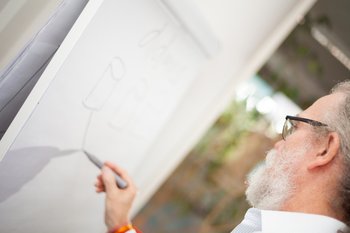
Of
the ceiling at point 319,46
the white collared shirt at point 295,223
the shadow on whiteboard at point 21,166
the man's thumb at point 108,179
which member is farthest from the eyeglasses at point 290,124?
the ceiling at point 319,46

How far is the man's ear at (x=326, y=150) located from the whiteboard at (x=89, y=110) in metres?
0.60

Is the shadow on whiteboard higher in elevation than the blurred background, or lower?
higher

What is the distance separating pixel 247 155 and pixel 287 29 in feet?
8.19

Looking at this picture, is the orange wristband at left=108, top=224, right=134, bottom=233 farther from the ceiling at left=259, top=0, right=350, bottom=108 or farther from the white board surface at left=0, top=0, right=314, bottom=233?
the ceiling at left=259, top=0, right=350, bottom=108

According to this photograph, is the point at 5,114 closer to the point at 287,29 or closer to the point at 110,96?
the point at 110,96

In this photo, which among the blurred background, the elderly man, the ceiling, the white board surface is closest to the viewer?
the white board surface

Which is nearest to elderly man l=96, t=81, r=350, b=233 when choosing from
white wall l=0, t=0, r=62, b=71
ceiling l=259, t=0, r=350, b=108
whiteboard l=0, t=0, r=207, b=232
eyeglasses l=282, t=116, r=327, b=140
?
eyeglasses l=282, t=116, r=327, b=140

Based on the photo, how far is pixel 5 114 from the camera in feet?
2.60

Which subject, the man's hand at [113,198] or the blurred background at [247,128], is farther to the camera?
the blurred background at [247,128]

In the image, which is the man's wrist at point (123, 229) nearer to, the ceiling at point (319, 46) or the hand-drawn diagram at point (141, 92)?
the hand-drawn diagram at point (141, 92)

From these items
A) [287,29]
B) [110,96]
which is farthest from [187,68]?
[287,29]

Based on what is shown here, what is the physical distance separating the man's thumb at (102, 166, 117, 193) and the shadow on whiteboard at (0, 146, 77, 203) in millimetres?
145

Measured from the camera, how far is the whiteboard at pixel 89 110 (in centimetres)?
79

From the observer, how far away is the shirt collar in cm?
86
